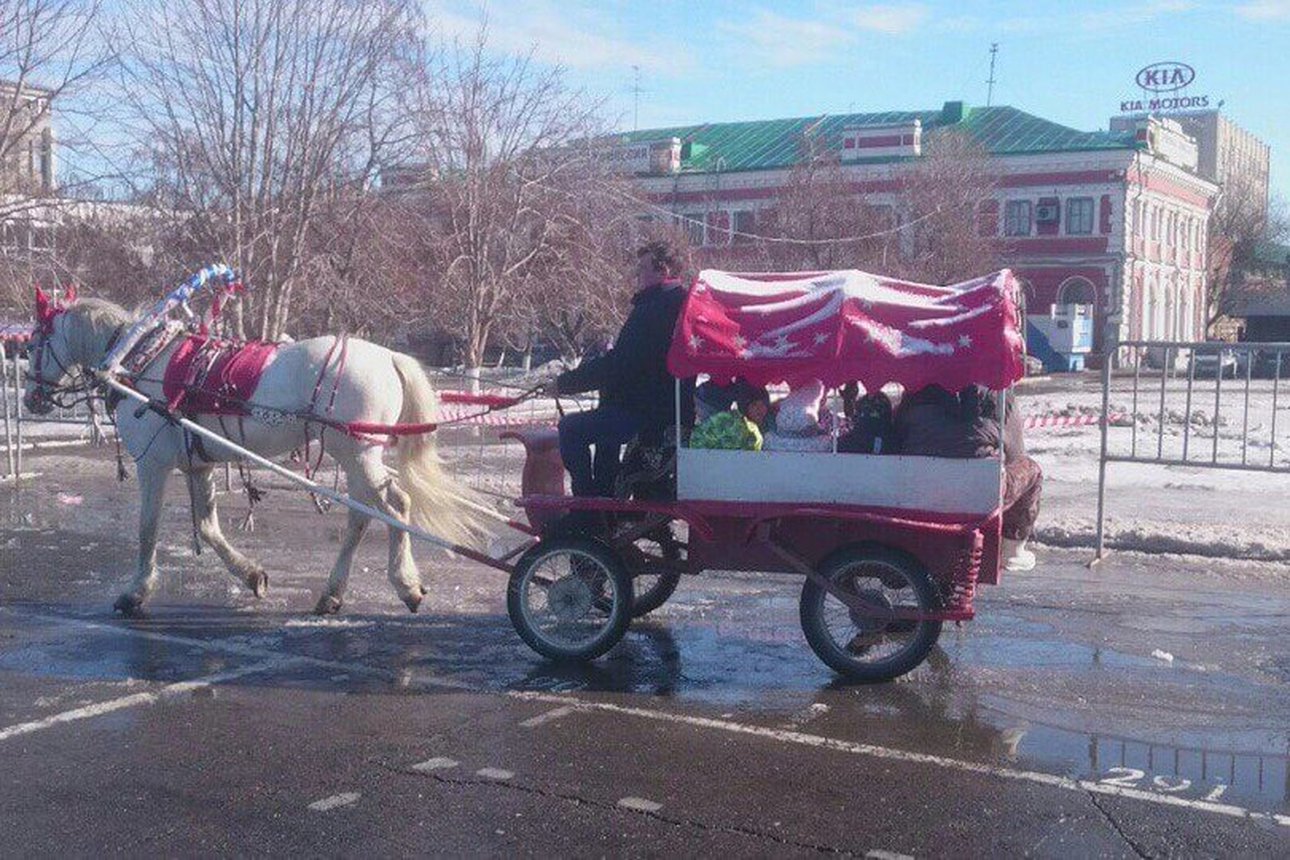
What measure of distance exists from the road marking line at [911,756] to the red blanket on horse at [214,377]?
299 centimetres

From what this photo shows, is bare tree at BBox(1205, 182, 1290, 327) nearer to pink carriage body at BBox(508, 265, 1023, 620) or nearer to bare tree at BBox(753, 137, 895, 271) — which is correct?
bare tree at BBox(753, 137, 895, 271)

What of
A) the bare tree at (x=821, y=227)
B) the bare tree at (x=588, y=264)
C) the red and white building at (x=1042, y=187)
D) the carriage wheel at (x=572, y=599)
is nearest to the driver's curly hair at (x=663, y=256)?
the carriage wheel at (x=572, y=599)

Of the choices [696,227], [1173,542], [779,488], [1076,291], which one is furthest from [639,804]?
[1076,291]

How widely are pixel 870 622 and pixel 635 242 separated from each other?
24.1 metres

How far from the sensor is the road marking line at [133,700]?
258 inches

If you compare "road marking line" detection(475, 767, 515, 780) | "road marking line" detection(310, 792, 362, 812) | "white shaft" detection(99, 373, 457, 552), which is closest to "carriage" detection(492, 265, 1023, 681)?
"white shaft" detection(99, 373, 457, 552)

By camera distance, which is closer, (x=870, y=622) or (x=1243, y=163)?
(x=870, y=622)

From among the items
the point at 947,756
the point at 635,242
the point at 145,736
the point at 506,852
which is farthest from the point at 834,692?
the point at 635,242

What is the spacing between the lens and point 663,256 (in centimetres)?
797

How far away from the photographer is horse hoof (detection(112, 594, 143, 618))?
29.5 ft

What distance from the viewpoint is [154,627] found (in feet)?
28.6

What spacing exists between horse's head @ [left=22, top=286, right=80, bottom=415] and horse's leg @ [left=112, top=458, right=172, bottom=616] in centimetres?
107

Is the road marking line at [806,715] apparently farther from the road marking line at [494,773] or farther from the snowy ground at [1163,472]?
the snowy ground at [1163,472]

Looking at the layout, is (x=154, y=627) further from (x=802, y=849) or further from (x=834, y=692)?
(x=802, y=849)
